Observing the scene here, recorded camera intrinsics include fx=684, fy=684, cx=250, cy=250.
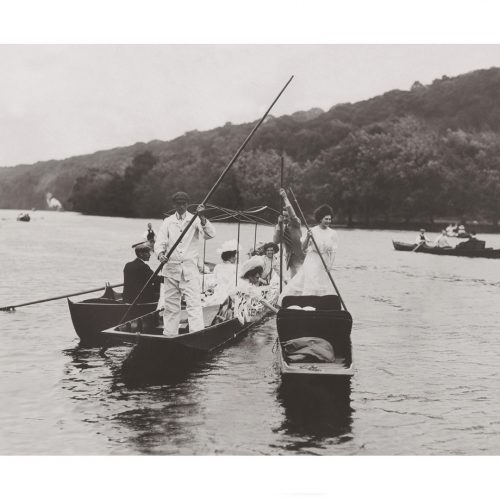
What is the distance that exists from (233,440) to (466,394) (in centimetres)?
282

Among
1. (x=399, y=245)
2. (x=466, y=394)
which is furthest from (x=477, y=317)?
(x=399, y=245)

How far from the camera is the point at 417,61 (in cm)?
798

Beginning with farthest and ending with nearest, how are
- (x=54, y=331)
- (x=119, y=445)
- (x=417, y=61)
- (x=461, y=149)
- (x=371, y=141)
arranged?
1. (x=371, y=141)
2. (x=461, y=149)
3. (x=54, y=331)
4. (x=417, y=61)
5. (x=119, y=445)

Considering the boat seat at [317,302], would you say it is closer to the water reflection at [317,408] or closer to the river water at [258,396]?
the river water at [258,396]

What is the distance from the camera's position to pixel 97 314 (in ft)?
28.7

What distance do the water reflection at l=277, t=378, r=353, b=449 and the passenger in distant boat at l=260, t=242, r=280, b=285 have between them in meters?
4.32

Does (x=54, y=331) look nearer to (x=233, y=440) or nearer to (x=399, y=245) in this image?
(x=233, y=440)

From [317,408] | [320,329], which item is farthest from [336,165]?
[317,408]

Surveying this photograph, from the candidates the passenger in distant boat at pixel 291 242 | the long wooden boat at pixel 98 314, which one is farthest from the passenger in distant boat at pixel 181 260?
the passenger in distant boat at pixel 291 242

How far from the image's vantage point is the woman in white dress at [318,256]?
7.82m

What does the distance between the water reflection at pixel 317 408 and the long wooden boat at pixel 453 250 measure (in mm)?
15345

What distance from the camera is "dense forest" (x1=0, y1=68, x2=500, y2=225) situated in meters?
10.1
